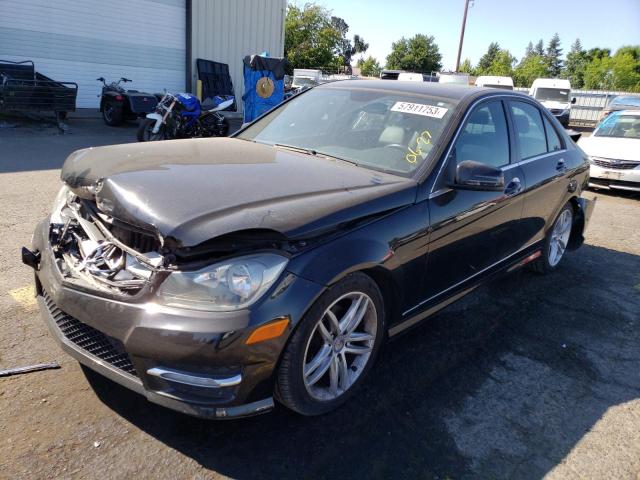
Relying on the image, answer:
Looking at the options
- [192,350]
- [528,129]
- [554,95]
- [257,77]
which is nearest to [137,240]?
[192,350]

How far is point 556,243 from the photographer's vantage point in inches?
202

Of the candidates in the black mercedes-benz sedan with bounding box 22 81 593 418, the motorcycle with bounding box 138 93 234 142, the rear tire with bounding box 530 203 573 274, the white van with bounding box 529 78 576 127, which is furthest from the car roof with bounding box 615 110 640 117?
the white van with bounding box 529 78 576 127

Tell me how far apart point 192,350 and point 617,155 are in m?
9.64

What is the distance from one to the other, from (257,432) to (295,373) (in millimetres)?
437

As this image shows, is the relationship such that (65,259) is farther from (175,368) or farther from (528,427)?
(528,427)

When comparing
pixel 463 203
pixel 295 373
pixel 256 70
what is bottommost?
pixel 295 373

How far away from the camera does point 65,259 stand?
2.66 m

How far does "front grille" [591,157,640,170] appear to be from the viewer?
9.24 meters

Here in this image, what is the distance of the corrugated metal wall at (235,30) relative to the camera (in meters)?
18.0

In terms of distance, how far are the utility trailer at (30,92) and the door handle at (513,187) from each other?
1136cm

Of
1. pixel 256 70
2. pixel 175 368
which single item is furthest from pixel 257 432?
pixel 256 70


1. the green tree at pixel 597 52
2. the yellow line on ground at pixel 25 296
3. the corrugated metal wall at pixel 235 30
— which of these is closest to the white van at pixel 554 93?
the corrugated metal wall at pixel 235 30

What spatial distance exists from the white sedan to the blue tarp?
7.33 metres

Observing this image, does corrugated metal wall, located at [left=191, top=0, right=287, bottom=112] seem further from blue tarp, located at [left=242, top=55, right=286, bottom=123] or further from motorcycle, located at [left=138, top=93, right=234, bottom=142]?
motorcycle, located at [left=138, top=93, right=234, bottom=142]
